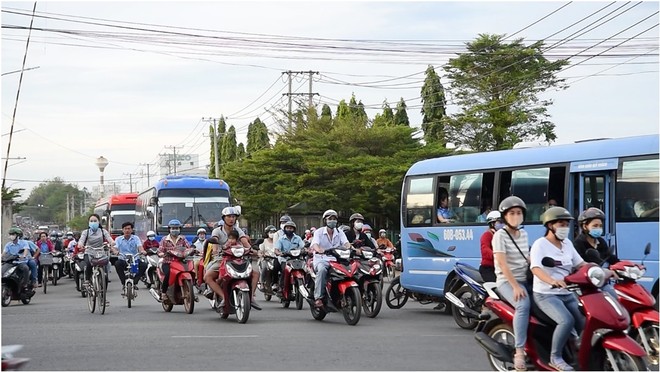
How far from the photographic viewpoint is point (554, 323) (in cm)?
915

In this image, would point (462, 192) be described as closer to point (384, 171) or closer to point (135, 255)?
point (135, 255)

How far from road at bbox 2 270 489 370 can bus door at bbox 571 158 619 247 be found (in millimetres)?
2521

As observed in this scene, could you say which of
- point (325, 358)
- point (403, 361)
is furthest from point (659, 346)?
point (325, 358)

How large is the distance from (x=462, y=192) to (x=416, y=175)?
164 centimetres

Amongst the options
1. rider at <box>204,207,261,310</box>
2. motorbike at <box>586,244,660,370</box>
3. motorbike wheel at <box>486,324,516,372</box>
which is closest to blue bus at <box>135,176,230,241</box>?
rider at <box>204,207,261,310</box>

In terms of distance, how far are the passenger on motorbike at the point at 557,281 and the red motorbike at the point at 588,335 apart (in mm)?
116

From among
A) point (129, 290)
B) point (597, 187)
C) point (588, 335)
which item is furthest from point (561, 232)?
point (129, 290)

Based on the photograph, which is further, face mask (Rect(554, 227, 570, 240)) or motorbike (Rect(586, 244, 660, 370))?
motorbike (Rect(586, 244, 660, 370))

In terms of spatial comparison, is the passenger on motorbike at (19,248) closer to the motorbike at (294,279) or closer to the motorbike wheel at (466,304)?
the motorbike at (294,279)

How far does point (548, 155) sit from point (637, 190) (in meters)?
2.06

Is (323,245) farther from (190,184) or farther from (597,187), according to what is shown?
(190,184)

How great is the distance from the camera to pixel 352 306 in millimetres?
15461

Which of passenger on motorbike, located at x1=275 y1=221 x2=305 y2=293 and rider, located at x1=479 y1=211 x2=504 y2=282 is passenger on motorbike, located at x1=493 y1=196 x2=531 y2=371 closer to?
rider, located at x1=479 y1=211 x2=504 y2=282

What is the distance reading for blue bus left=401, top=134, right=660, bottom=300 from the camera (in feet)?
45.6
